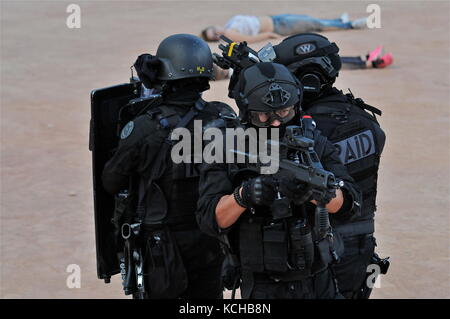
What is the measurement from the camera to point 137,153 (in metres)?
5.21

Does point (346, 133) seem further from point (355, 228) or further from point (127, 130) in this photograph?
point (127, 130)

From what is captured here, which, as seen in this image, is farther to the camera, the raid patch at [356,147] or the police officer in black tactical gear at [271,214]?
the raid patch at [356,147]

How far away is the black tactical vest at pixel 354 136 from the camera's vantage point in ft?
16.5

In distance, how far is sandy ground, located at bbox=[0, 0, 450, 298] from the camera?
7.85 metres

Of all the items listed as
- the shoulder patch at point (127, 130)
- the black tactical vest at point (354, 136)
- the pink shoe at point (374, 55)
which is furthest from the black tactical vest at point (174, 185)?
the pink shoe at point (374, 55)

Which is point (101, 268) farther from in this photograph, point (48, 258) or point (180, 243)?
point (48, 258)

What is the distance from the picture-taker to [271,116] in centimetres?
423

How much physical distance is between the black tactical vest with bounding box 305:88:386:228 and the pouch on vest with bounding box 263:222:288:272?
2.95 feet

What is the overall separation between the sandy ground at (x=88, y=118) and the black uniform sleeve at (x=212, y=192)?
10.1 feet

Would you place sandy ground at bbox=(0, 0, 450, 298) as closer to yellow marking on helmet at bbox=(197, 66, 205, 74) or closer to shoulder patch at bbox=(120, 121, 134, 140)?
shoulder patch at bbox=(120, 121, 134, 140)

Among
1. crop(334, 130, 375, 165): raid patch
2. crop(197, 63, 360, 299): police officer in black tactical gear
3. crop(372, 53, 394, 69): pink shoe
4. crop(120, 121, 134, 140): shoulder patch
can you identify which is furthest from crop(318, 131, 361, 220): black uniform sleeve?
crop(372, 53, 394, 69): pink shoe

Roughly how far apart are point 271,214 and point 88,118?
869 cm

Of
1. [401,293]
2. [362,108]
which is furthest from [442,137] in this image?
[362,108]

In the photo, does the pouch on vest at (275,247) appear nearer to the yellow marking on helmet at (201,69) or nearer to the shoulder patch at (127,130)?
the shoulder patch at (127,130)
